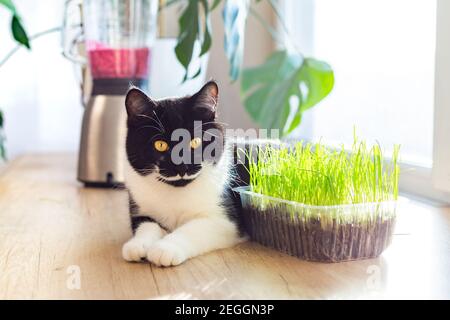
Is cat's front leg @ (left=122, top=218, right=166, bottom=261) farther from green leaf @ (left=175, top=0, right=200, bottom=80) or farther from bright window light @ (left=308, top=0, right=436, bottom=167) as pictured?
bright window light @ (left=308, top=0, right=436, bottom=167)

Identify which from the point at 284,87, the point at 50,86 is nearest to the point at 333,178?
the point at 284,87

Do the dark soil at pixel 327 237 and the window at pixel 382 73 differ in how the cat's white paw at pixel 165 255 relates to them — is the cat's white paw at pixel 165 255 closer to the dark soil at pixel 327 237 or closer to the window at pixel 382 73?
the dark soil at pixel 327 237

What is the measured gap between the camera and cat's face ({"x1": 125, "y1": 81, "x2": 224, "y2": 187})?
3.28 ft

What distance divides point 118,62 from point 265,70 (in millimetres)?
413

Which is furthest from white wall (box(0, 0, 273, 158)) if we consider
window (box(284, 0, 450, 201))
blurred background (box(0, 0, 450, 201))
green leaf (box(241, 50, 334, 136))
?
green leaf (box(241, 50, 334, 136))

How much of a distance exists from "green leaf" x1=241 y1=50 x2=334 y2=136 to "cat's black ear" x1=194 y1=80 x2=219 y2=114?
1.87ft

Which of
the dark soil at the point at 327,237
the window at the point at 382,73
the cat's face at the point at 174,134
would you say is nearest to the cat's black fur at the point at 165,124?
the cat's face at the point at 174,134

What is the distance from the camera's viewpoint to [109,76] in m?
1.71

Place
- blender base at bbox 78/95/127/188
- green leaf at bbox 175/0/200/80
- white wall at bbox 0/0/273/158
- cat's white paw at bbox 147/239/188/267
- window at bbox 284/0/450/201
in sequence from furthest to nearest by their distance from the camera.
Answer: white wall at bbox 0/0/273/158 < blender base at bbox 78/95/127/188 < window at bbox 284/0/450/201 < green leaf at bbox 175/0/200/80 < cat's white paw at bbox 147/239/188/267

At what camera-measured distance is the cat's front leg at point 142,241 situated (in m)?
0.95

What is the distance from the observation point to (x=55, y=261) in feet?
3.23
